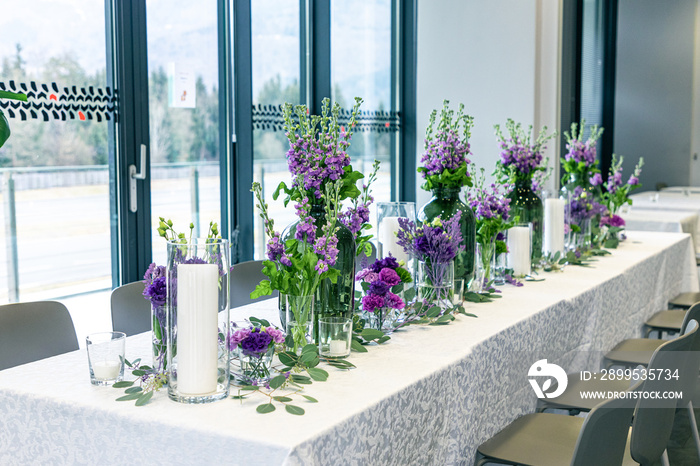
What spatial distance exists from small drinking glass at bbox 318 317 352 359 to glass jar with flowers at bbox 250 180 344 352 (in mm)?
38

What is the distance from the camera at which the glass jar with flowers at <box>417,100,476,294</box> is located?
2199 mm

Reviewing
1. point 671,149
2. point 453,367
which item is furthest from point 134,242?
point 671,149

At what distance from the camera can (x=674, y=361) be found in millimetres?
1737

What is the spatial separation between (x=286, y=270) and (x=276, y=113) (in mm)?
3106

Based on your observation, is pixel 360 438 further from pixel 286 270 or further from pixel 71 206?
pixel 71 206

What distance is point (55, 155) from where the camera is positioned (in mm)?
3385

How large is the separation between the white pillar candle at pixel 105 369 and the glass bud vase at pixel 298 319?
35cm

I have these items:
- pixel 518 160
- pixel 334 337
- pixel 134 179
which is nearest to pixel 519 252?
pixel 518 160

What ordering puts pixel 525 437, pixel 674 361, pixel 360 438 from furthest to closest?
pixel 525 437 < pixel 674 361 < pixel 360 438

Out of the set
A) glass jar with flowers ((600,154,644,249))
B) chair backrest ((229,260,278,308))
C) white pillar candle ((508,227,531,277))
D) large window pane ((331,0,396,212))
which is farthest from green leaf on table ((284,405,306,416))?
large window pane ((331,0,396,212))

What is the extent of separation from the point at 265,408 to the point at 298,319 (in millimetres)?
311

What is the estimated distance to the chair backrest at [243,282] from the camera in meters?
2.64

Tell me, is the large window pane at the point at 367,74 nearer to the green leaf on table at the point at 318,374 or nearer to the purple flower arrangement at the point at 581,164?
the purple flower arrangement at the point at 581,164

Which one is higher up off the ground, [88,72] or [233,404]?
[88,72]
